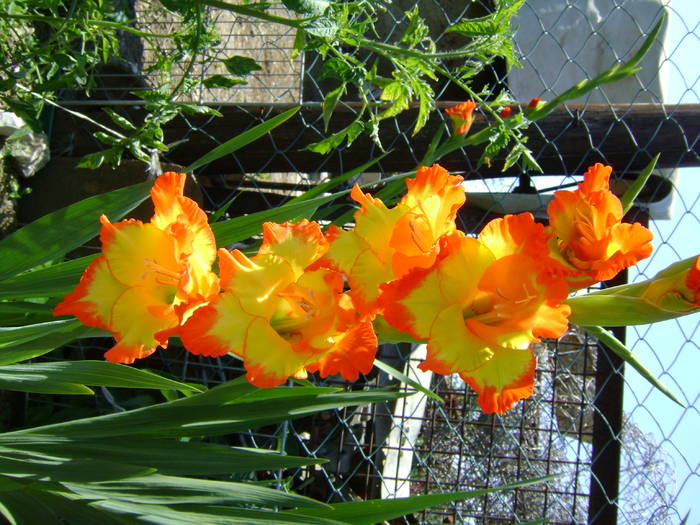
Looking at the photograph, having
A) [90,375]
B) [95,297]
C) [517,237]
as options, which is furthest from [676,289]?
[90,375]

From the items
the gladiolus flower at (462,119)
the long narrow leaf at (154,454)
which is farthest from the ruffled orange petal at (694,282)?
the gladiolus flower at (462,119)

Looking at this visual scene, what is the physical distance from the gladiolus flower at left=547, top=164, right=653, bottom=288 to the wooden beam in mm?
1139

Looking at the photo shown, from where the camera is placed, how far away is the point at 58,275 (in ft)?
2.37

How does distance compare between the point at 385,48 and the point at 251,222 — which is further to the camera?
the point at 385,48

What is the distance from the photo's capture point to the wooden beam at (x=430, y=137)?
1.67m

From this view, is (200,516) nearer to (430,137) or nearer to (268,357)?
(268,357)

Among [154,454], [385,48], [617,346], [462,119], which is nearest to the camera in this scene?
[617,346]

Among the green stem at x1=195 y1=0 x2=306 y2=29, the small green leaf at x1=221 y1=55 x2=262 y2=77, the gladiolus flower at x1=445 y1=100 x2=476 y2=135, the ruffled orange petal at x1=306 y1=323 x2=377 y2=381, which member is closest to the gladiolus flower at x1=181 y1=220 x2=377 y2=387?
the ruffled orange petal at x1=306 y1=323 x2=377 y2=381

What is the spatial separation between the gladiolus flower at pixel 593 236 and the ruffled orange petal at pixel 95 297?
0.35 m

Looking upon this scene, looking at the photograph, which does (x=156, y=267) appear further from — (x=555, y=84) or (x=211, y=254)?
(x=555, y=84)

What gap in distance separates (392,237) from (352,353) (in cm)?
10

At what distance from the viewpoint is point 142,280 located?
52 centimetres

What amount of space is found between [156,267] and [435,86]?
6.60 feet

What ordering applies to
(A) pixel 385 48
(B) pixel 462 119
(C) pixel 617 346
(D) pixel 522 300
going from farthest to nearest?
(B) pixel 462 119, (A) pixel 385 48, (C) pixel 617 346, (D) pixel 522 300
